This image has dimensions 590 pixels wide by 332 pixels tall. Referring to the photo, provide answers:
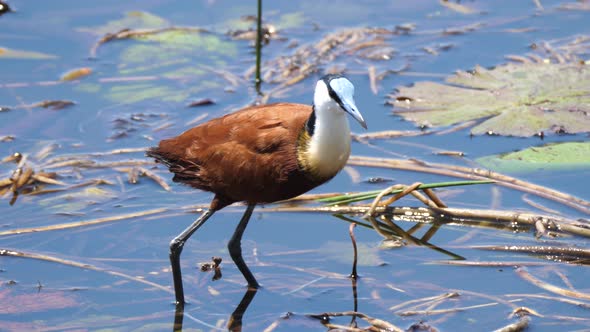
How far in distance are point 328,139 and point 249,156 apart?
16.4 inches

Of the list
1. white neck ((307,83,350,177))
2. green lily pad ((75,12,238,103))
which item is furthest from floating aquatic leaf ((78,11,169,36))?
white neck ((307,83,350,177))

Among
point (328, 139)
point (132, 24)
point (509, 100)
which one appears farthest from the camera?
point (132, 24)

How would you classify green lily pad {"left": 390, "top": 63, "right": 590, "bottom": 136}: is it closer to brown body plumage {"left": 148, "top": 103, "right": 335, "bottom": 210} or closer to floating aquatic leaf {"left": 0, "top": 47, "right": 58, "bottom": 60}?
brown body plumage {"left": 148, "top": 103, "right": 335, "bottom": 210}

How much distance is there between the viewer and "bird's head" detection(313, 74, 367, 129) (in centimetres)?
442

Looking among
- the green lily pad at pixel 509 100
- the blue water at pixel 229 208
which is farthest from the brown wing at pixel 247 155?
the green lily pad at pixel 509 100

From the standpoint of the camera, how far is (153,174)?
6.43 meters

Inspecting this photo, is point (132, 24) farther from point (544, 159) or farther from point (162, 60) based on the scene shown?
point (544, 159)

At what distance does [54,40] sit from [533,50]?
3.60 metres

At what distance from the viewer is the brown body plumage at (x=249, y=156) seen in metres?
4.71

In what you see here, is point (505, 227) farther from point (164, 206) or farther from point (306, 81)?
point (306, 81)

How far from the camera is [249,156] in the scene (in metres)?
4.80

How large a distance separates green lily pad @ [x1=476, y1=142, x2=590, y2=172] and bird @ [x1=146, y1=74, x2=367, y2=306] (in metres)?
1.71

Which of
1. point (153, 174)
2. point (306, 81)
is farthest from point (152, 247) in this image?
point (306, 81)

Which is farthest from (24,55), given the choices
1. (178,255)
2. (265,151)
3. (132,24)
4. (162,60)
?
(265,151)
